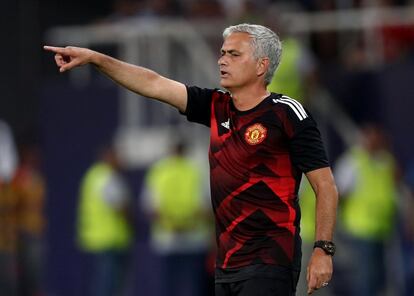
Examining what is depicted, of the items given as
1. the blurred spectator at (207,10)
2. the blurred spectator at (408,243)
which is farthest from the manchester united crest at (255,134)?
the blurred spectator at (207,10)

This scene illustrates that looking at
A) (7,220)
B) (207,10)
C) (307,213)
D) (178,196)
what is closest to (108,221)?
(178,196)

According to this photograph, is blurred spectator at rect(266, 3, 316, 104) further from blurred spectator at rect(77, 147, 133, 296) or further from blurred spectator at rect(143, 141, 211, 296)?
blurred spectator at rect(77, 147, 133, 296)

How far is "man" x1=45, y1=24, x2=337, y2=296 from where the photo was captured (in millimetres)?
8398

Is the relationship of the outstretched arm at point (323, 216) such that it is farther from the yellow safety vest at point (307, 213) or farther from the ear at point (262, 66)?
the yellow safety vest at point (307, 213)

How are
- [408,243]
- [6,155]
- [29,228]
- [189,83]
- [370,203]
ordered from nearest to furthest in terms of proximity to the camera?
[370,203] → [408,243] → [189,83] → [29,228] → [6,155]

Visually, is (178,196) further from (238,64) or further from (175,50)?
(238,64)

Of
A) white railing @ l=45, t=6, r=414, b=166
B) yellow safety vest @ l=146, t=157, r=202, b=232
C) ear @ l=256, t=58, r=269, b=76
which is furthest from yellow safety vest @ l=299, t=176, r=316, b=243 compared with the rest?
ear @ l=256, t=58, r=269, b=76

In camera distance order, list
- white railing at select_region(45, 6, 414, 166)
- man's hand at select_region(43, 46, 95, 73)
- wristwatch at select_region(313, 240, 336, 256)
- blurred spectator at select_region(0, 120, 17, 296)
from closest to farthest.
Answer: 1. wristwatch at select_region(313, 240, 336, 256)
2. man's hand at select_region(43, 46, 95, 73)
3. white railing at select_region(45, 6, 414, 166)
4. blurred spectator at select_region(0, 120, 17, 296)

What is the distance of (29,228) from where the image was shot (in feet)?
68.6

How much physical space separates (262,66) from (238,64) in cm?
15

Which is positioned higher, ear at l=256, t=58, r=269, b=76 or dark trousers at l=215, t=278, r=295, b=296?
ear at l=256, t=58, r=269, b=76

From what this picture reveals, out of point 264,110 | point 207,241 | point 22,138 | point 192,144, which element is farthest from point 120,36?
point 264,110

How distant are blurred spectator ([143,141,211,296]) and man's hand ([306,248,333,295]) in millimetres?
8740

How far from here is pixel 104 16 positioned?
22.0 metres
